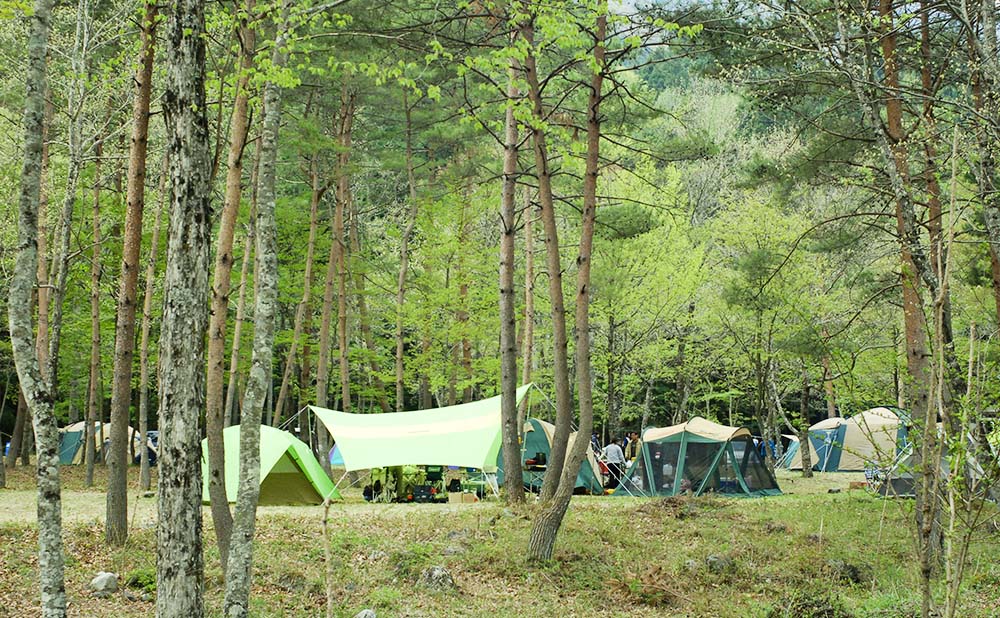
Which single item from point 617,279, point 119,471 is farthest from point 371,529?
point 617,279

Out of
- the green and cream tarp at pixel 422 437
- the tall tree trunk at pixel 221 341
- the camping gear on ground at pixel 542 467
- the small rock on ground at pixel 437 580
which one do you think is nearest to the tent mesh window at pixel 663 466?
the camping gear on ground at pixel 542 467

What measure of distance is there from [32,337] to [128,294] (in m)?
3.05

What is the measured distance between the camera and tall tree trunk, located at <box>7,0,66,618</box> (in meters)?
4.79

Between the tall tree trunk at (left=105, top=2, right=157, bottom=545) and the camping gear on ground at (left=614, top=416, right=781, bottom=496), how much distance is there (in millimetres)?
9915

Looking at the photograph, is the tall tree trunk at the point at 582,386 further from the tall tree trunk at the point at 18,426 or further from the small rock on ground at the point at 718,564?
the tall tree trunk at the point at 18,426

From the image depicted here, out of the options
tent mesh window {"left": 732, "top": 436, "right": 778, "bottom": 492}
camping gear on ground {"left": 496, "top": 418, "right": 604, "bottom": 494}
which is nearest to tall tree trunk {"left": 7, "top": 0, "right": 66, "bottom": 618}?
camping gear on ground {"left": 496, "top": 418, "right": 604, "bottom": 494}

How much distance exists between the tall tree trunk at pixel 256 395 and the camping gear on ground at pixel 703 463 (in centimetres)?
1162

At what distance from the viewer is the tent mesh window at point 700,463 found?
15.7 meters

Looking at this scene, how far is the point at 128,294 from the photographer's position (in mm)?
7789

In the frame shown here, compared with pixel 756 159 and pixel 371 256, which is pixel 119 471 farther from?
pixel 371 256

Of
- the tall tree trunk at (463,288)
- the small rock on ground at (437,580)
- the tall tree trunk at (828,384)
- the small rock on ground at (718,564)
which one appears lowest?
the small rock on ground at (718,564)

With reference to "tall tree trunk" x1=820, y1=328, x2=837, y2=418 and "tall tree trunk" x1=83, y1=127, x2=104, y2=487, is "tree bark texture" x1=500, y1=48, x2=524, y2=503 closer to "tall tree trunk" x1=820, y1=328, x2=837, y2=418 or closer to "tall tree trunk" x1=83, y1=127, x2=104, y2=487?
"tall tree trunk" x1=820, y1=328, x2=837, y2=418

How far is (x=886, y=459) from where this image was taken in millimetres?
3939

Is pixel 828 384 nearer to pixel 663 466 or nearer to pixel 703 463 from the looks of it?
pixel 703 463
